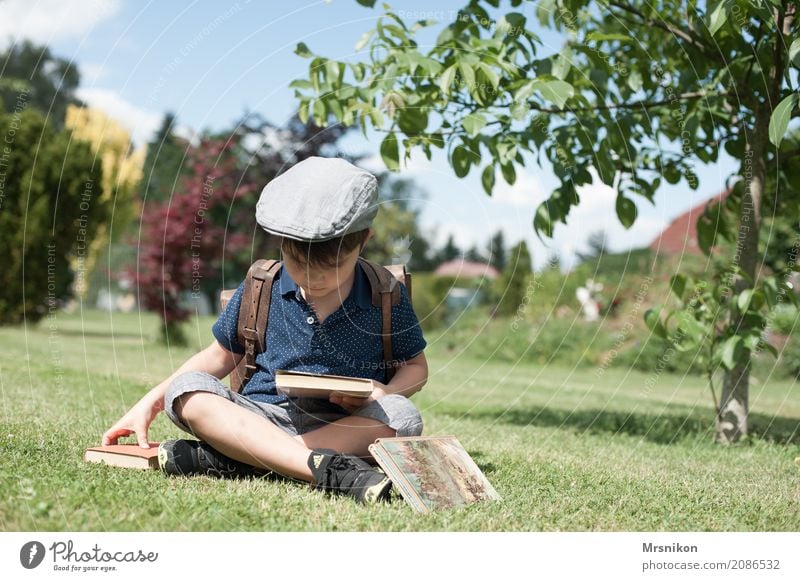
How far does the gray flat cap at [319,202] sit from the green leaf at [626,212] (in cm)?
231

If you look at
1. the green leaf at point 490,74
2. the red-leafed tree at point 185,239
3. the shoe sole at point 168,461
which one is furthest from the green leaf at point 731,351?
the red-leafed tree at point 185,239

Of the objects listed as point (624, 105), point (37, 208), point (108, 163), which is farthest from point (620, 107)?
point (108, 163)

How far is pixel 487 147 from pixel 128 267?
32.9ft

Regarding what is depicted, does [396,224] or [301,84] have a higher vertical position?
[301,84]

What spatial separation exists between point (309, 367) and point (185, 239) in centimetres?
962

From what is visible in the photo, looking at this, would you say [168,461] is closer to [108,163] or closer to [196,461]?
[196,461]

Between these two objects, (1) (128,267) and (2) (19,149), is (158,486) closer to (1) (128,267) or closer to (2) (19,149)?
(1) (128,267)

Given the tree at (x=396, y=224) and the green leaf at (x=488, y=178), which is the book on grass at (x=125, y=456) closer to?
the green leaf at (x=488, y=178)

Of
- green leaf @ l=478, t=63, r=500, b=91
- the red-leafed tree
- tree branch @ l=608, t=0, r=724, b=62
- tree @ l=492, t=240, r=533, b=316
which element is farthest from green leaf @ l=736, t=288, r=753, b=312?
tree @ l=492, t=240, r=533, b=316

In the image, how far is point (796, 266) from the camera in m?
4.57

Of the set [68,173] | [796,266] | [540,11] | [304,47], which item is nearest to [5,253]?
[68,173]

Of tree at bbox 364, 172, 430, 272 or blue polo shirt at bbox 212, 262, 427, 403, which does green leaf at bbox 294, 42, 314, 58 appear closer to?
tree at bbox 364, 172, 430, 272

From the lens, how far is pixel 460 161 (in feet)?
15.8
